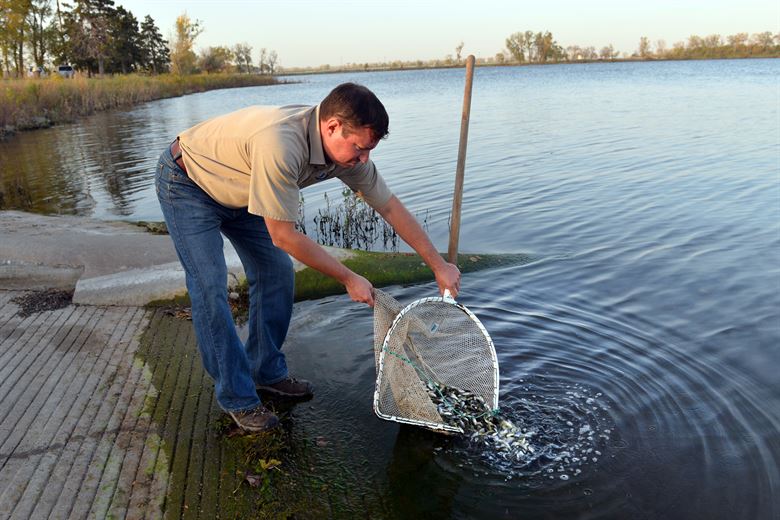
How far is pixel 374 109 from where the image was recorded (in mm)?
2959

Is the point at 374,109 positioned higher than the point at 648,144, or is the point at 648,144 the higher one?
the point at 374,109

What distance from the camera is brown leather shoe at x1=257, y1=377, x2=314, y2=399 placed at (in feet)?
14.2

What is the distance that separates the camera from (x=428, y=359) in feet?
14.2

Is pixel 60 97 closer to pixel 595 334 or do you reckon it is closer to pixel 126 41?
pixel 595 334

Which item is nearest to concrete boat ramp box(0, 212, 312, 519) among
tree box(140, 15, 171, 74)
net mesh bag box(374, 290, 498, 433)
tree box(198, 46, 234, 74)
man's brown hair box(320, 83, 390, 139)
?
net mesh bag box(374, 290, 498, 433)

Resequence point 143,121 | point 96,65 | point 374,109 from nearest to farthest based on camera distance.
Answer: point 374,109 < point 143,121 < point 96,65

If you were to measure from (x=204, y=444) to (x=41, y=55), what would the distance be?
56.0m

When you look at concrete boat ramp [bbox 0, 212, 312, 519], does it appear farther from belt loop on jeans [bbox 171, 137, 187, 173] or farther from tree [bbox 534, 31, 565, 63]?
tree [bbox 534, 31, 565, 63]

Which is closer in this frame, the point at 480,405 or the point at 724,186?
the point at 480,405

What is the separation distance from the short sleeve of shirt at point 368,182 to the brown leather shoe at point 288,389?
55.9 inches

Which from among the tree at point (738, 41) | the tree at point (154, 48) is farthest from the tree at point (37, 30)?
the tree at point (738, 41)

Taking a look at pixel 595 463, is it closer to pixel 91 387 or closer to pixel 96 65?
pixel 91 387

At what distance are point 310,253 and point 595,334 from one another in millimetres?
3295

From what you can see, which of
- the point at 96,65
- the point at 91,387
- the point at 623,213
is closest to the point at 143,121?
the point at 623,213
